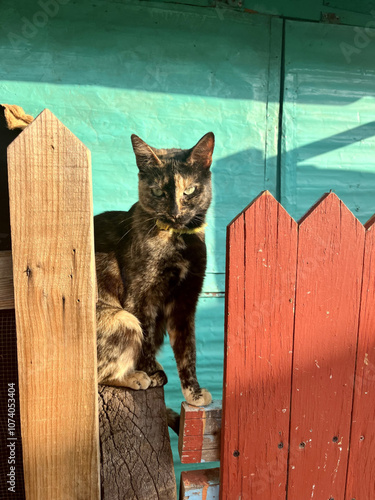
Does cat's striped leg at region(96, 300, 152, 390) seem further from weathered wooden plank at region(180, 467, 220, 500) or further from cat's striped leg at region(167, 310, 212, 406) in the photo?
weathered wooden plank at region(180, 467, 220, 500)

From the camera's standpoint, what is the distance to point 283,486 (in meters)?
1.28

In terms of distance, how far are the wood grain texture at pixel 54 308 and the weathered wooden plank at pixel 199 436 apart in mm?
276

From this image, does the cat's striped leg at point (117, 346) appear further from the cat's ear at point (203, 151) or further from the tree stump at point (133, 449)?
the cat's ear at point (203, 151)

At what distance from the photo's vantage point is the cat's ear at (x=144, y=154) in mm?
1515

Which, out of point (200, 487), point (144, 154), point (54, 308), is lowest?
point (200, 487)

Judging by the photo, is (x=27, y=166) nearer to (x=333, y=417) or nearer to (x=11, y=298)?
(x=11, y=298)

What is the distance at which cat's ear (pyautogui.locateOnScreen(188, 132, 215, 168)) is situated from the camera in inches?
59.3

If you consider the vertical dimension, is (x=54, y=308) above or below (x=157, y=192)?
below

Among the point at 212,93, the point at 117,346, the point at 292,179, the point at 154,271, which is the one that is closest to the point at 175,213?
the point at 154,271

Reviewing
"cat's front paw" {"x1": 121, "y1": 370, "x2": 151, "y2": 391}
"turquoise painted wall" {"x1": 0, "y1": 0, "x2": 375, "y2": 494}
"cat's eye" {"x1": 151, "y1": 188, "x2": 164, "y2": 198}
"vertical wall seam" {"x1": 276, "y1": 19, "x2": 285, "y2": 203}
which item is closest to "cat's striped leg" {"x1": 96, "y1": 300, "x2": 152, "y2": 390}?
"cat's front paw" {"x1": 121, "y1": 370, "x2": 151, "y2": 391}

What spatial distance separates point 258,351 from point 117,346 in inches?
17.9

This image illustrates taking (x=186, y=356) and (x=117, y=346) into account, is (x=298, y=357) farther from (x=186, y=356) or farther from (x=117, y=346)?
(x=117, y=346)

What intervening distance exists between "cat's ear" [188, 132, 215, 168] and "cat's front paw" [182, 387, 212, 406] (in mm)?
817

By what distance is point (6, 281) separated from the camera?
1.08m
